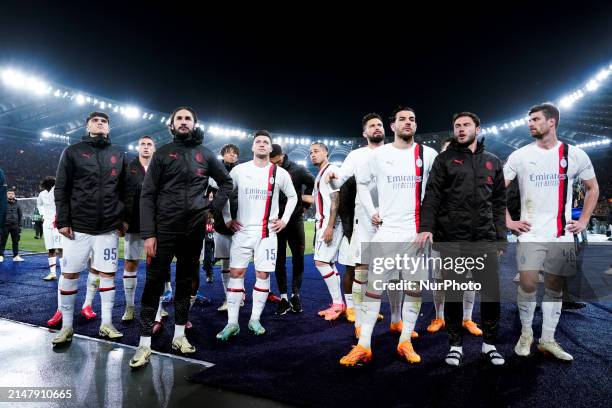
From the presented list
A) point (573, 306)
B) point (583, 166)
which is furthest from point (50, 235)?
point (573, 306)

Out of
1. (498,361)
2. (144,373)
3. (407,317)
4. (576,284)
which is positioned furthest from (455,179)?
(576,284)

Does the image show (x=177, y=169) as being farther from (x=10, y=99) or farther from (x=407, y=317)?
(x=10, y=99)

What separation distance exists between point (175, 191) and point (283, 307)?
2323 mm

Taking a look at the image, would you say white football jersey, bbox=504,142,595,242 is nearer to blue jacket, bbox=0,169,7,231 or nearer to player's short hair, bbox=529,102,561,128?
player's short hair, bbox=529,102,561,128

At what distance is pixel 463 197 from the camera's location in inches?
122

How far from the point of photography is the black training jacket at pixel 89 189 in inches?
148

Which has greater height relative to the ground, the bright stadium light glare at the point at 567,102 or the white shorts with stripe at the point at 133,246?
the bright stadium light glare at the point at 567,102

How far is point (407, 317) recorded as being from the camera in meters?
3.30

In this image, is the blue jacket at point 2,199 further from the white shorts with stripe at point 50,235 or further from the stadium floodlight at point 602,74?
the stadium floodlight at point 602,74

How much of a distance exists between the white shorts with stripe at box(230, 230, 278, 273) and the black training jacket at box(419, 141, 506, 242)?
176 cm

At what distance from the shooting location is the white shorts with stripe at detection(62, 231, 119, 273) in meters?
3.72

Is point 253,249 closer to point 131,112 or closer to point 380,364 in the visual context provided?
point 380,364

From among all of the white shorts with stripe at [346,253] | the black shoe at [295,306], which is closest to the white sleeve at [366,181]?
the white shorts with stripe at [346,253]

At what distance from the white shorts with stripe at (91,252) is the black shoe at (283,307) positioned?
2.10 m
